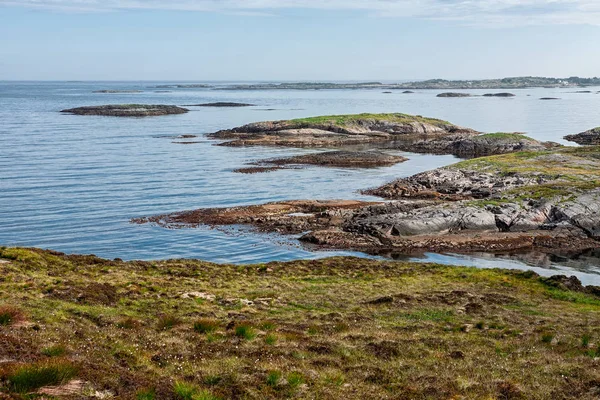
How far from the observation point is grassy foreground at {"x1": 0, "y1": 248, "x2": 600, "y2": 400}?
1487 cm

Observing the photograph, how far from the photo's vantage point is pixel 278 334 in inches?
780

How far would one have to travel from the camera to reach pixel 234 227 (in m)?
48.4

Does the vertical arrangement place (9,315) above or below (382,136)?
above

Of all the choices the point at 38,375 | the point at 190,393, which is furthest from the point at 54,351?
the point at 190,393

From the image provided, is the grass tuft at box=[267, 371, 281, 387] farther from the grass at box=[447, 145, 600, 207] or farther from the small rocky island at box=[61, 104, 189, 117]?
the small rocky island at box=[61, 104, 189, 117]

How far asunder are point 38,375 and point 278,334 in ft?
27.8

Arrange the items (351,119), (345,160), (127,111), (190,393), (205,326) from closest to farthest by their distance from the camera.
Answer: (190,393) → (205,326) → (345,160) → (351,119) → (127,111)

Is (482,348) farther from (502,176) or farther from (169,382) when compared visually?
(502,176)

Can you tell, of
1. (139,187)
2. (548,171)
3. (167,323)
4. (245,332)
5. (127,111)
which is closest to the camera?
(245,332)

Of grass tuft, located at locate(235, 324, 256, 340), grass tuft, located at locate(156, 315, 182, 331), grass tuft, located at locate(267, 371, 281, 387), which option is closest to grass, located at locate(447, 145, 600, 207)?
grass tuft, located at locate(235, 324, 256, 340)

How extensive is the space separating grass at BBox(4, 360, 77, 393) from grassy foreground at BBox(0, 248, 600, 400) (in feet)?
0.09

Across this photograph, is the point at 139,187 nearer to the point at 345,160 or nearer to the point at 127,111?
the point at 345,160

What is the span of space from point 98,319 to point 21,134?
100173 mm

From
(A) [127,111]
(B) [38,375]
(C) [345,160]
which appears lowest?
(C) [345,160]
